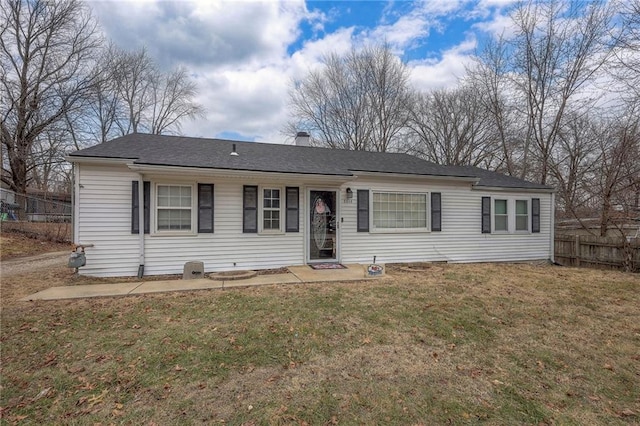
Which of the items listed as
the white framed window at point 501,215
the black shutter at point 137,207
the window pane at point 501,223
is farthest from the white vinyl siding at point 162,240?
the window pane at point 501,223

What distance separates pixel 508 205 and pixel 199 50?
1339 centimetres

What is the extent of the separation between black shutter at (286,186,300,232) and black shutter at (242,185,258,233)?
86 cm

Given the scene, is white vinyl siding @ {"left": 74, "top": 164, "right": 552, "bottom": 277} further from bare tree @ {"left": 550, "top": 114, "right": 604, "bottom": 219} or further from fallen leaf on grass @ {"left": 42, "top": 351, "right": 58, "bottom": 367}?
bare tree @ {"left": 550, "top": 114, "right": 604, "bottom": 219}

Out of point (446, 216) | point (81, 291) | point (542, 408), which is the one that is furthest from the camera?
point (446, 216)

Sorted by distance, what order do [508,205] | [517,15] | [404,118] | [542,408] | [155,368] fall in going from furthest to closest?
[404,118] < [517,15] < [508,205] < [155,368] < [542,408]

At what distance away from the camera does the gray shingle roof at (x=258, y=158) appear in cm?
717

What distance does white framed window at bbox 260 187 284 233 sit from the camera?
801 cm

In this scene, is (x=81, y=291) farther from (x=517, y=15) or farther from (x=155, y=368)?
(x=517, y=15)

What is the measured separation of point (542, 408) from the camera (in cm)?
260

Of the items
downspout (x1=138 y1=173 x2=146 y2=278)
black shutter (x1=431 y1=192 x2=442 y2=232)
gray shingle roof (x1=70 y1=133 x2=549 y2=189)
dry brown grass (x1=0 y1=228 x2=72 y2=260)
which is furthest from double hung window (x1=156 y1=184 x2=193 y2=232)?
black shutter (x1=431 y1=192 x2=442 y2=232)

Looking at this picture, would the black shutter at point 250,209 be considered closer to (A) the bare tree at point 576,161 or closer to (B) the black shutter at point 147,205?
(B) the black shutter at point 147,205

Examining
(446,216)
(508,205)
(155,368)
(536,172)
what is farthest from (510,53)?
(155,368)

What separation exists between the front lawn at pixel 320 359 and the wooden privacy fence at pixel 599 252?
5.09m

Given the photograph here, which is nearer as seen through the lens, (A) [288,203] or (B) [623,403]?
(B) [623,403]
